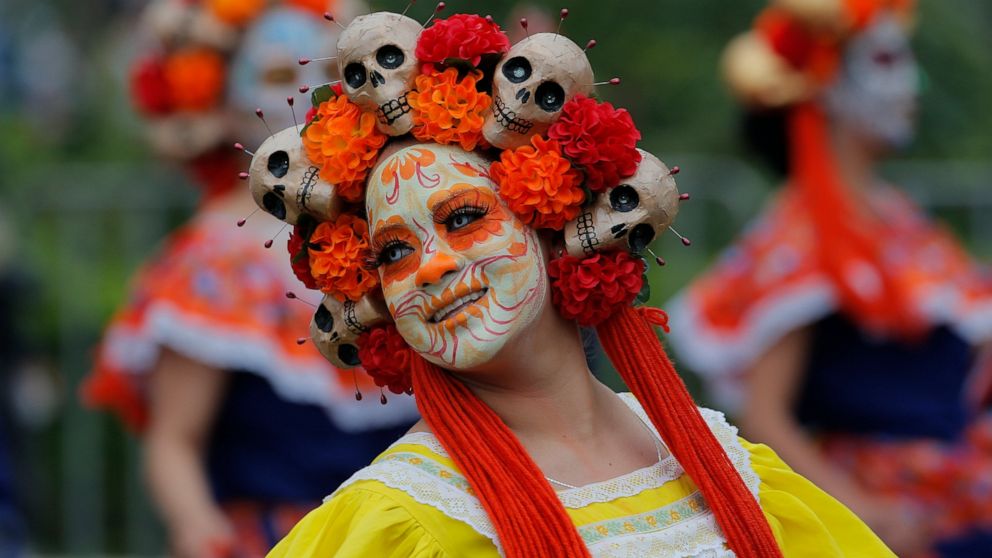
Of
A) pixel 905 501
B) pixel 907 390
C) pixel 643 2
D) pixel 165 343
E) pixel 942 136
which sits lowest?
pixel 905 501

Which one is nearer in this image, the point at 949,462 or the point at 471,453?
the point at 471,453

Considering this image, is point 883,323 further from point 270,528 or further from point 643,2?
point 643,2

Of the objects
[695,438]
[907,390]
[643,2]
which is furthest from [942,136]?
[695,438]

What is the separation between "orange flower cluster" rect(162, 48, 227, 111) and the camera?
4.83m

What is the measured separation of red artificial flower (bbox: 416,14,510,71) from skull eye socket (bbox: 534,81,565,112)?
104mm

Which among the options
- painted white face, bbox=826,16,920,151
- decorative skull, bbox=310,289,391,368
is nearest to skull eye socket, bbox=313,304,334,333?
decorative skull, bbox=310,289,391,368

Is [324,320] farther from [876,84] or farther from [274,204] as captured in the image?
[876,84]

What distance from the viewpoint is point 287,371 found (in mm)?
4535

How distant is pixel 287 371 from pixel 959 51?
5419 millimetres

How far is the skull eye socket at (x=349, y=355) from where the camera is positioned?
113 inches

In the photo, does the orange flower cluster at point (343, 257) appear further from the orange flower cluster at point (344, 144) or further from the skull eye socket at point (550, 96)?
the skull eye socket at point (550, 96)

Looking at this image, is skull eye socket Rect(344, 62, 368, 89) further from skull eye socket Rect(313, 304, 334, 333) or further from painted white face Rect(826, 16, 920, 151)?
painted white face Rect(826, 16, 920, 151)

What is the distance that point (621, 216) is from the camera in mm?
2732

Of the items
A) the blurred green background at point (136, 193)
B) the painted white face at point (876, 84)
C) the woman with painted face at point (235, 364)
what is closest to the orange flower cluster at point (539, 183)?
the woman with painted face at point (235, 364)
